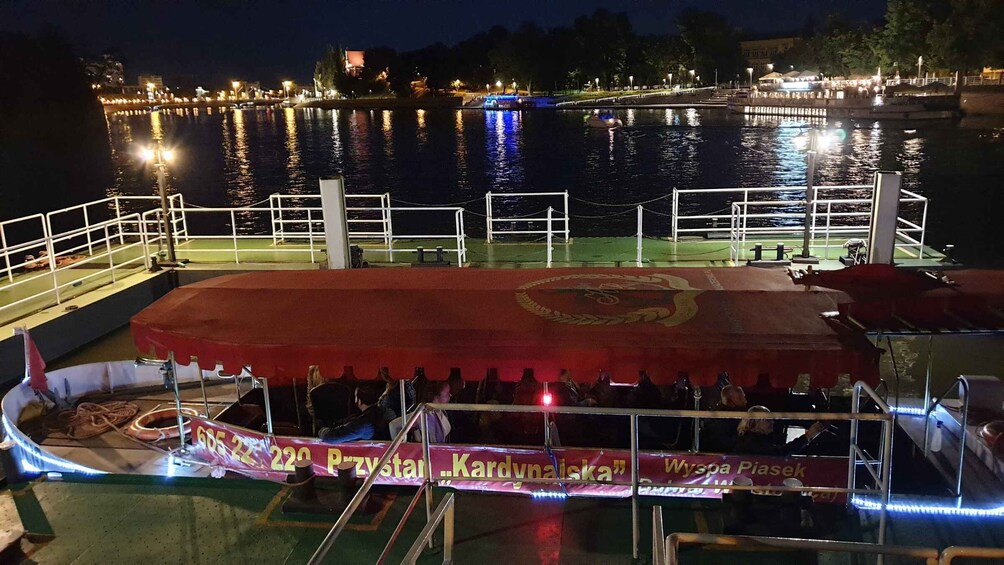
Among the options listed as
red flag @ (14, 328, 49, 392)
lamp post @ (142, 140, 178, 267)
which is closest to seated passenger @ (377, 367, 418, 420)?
red flag @ (14, 328, 49, 392)

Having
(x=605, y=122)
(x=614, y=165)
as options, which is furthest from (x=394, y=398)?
(x=605, y=122)

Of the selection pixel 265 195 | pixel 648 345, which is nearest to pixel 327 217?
pixel 648 345

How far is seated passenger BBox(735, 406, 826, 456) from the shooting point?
7.26 metres

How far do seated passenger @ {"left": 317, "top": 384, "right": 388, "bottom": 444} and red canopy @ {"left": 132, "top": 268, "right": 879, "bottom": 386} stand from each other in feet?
3.31

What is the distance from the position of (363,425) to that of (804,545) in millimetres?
5299

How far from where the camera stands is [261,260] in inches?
706

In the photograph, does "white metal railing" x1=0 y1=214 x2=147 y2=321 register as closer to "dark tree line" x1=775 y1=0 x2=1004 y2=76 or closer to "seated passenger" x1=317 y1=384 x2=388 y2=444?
"seated passenger" x1=317 y1=384 x2=388 y2=444

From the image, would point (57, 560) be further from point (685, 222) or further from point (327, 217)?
point (685, 222)

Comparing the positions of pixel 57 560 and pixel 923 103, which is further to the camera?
pixel 923 103

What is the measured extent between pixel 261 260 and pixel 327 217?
4877 mm

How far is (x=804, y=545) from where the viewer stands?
359 centimetres

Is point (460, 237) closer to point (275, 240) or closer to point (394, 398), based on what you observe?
point (275, 240)

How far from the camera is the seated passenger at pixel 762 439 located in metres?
7.26

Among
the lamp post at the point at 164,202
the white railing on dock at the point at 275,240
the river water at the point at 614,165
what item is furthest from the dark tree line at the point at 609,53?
the lamp post at the point at 164,202
